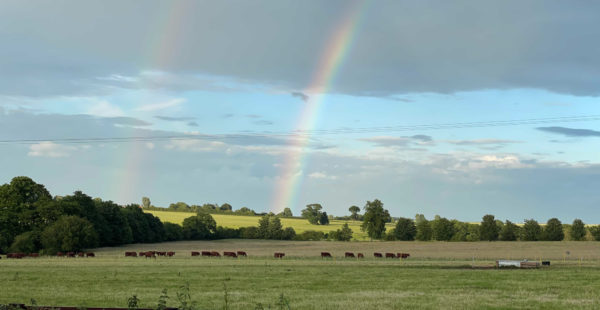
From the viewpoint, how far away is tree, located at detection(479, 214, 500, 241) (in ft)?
509

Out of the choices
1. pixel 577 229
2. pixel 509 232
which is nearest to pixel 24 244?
pixel 509 232

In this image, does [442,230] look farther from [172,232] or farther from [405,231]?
[172,232]

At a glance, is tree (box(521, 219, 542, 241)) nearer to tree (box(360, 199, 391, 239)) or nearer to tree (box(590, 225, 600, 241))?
tree (box(590, 225, 600, 241))


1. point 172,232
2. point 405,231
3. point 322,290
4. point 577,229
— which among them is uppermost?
point 577,229

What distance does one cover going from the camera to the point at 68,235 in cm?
10881

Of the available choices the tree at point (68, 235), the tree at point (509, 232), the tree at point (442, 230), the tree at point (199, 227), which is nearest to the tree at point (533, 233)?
the tree at point (509, 232)

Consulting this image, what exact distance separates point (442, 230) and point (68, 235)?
9489 centimetres

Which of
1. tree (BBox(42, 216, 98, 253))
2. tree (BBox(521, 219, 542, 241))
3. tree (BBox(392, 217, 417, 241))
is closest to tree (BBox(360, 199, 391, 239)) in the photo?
tree (BBox(392, 217, 417, 241))

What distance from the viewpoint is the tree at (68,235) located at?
107938 millimetres

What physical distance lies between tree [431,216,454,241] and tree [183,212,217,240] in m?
59.0

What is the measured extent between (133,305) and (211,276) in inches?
1129

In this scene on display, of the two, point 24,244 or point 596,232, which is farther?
point 596,232

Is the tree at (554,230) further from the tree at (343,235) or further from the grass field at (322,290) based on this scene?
Answer: the grass field at (322,290)

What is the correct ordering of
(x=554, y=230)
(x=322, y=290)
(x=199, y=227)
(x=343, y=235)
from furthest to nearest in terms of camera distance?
(x=343, y=235) → (x=199, y=227) → (x=554, y=230) → (x=322, y=290)
